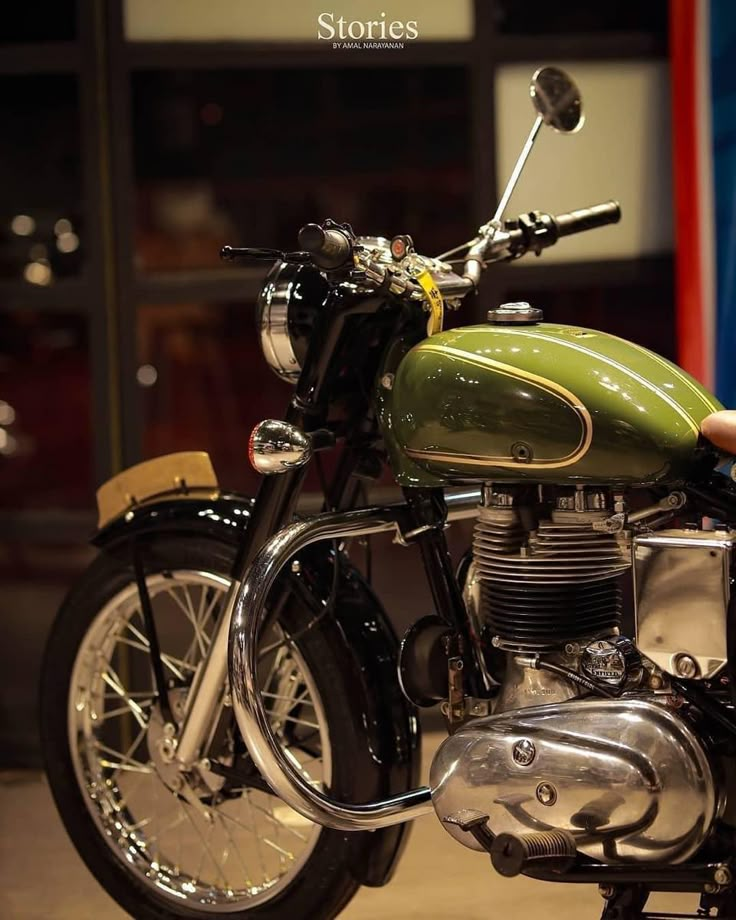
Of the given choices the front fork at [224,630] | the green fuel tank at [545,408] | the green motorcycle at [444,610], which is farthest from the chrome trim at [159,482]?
the green fuel tank at [545,408]

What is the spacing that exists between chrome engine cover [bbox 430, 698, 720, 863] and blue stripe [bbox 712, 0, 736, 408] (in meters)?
1.63

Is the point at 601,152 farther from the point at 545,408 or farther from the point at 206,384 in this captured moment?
the point at 545,408

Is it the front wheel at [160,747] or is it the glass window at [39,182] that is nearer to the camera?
the front wheel at [160,747]

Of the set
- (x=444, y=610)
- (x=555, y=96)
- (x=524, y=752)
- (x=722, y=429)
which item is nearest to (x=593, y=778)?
(x=524, y=752)

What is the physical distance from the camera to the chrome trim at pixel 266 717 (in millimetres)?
1936

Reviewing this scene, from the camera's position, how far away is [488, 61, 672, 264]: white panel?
3.57 metres

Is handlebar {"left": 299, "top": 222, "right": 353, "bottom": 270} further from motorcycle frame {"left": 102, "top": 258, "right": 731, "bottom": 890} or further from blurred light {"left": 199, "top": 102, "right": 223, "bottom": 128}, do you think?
blurred light {"left": 199, "top": 102, "right": 223, "bottom": 128}

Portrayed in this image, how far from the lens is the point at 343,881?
216 centimetres

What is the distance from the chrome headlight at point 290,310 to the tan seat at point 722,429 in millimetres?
650

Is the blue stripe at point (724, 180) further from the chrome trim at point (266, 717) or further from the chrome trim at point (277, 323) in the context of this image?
the chrome trim at point (266, 717)

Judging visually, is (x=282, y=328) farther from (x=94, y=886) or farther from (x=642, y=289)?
(x=642, y=289)

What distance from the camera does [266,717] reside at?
6.45 feet

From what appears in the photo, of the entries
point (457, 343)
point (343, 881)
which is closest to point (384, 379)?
point (457, 343)

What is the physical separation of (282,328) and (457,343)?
1.06ft
